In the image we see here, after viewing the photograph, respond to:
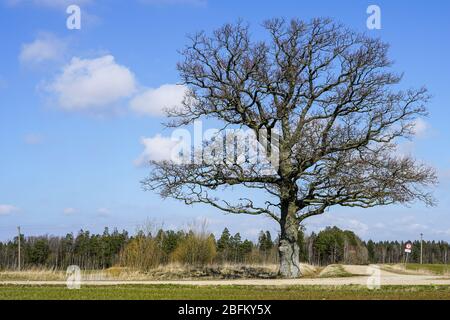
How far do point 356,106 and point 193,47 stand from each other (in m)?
9.47

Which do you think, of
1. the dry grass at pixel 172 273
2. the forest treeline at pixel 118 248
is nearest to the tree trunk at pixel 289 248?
the dry grass at pixel 172 273

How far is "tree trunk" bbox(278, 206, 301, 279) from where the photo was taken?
31.9 metres

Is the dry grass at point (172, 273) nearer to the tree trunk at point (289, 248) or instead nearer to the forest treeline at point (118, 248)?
the tree trunk at point (289, 248)

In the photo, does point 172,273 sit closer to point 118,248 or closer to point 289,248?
point 289,248

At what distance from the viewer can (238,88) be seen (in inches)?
1243

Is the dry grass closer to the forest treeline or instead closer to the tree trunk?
the tree trunk

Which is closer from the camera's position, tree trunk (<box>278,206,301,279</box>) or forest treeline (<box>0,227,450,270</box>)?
tree trunk (<box>278,206,301,279</box>)

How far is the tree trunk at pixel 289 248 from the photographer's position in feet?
105

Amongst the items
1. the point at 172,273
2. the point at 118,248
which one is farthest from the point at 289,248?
the point at 118,248

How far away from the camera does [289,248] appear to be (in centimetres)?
3212

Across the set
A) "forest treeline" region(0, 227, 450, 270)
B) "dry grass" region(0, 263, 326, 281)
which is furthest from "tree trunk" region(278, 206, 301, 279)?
"forest treeline" region(0, 227, 450, 270)
